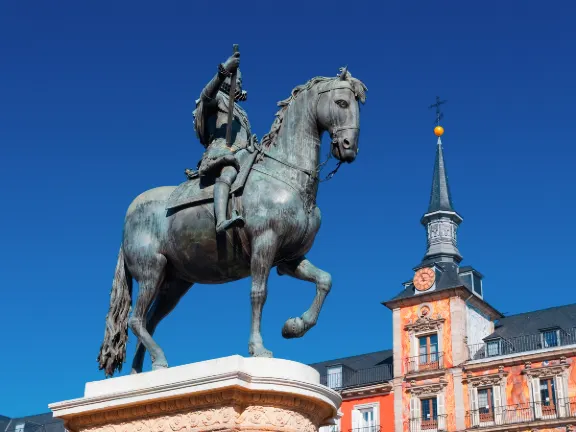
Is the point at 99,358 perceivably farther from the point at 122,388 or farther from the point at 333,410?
the point at 333,410

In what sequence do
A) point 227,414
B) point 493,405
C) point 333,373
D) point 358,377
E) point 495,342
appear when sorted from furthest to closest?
point 333,373 < point 358,377 < point 495,342 < point 493,405 < point 227,414

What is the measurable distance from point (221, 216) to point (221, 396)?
171 cm

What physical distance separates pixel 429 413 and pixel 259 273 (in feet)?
128

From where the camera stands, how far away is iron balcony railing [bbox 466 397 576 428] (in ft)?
134

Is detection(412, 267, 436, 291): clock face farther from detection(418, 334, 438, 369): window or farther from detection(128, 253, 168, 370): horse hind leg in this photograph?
detection(128, 253, 168, 370): horse hind leg

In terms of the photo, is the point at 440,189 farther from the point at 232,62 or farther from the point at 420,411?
the point at 232,62

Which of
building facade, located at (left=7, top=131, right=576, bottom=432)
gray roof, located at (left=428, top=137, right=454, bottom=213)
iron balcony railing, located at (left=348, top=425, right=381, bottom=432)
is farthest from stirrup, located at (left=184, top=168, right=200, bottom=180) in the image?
gray roof, located at (left=428, top=137, right=454, bottom=213)

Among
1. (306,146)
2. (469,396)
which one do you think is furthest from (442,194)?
(306,146)

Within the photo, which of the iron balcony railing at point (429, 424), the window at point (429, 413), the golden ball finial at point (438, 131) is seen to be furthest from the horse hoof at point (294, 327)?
the golden ball finial at point (438, 131)

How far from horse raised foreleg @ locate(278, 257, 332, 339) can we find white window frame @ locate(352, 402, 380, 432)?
39.4 m

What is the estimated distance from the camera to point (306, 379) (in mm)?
7746

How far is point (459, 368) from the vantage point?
44.4 meters

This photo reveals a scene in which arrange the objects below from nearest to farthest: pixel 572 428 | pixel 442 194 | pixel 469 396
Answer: pixel 572 428, pixel 469 396, pixel 442 194

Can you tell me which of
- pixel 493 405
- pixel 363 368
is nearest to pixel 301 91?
pixel 493 405
